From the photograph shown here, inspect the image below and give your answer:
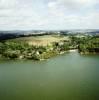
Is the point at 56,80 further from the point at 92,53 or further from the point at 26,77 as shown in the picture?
the point at 92,53

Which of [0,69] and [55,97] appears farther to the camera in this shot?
[0,69]

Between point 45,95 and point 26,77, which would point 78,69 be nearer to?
point 26,77

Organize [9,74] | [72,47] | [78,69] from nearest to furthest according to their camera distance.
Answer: [9,74] < [78,69] < [72,47]

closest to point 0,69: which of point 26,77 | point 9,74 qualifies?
point 9,74

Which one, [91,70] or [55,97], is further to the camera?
[91,70]

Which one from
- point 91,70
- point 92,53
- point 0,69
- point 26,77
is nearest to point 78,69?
point 91,70


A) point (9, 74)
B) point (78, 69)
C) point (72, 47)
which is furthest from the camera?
point (72, 47)
